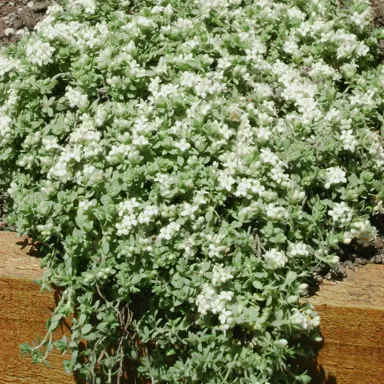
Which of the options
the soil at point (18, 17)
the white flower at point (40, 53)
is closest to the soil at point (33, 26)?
the soil at point (18, 17)

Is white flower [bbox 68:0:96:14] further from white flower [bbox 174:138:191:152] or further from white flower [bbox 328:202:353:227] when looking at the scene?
white flower [bbox 328:202:353:227]

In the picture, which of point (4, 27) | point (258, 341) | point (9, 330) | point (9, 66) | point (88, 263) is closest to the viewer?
point (258, 341)

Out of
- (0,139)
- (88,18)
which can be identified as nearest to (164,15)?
(88,18)

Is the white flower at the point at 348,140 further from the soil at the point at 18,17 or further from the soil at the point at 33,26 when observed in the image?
the soil at the point at 18,17

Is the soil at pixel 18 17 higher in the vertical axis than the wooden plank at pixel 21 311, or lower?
higher

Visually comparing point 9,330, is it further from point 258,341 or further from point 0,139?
point 258,341

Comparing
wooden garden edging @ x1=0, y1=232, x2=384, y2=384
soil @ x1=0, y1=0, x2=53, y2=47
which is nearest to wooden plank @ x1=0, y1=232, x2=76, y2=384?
wooden garden edging @ x1=0, y1=232, x2=384, y2=384
